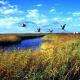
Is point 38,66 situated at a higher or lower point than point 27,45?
higher

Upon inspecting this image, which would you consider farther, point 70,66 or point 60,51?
point 60,51

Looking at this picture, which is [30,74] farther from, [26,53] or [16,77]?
[26,53]

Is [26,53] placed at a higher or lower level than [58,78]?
higher

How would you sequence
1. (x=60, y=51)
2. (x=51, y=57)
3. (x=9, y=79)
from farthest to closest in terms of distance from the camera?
(x=60, y=51), (x=51, y=57), (x=9, y=79)

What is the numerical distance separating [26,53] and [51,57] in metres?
0.89

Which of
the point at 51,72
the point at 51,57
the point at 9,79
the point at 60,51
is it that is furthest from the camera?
the point at 60,51

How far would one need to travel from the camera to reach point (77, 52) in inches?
512

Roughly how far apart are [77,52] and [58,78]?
9.67 feet

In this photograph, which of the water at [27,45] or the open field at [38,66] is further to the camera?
the water at [27,45]

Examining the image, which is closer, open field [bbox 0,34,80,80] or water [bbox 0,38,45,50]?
open field [bbox 0,34,80,80]

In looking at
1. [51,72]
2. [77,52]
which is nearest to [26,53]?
[51,72]

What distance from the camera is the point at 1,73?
967 cm

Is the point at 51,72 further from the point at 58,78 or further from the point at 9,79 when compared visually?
the point at 9,79

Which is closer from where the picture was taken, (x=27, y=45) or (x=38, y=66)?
(x=38, y=66)
